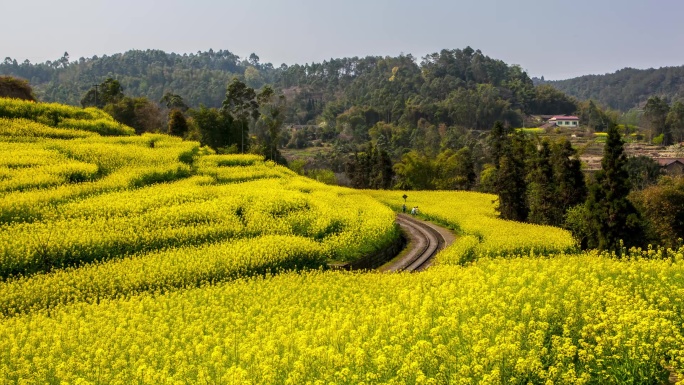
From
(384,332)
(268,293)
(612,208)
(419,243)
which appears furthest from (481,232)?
(384,332)

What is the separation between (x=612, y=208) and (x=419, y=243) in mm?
10720

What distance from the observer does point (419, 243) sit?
32656 mm

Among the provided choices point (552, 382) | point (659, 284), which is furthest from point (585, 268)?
point (552, 382)

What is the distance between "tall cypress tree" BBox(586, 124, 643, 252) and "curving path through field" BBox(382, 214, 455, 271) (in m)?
8.25

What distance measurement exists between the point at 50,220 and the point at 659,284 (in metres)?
23.2

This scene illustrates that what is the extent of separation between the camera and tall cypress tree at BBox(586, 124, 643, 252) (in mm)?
27922

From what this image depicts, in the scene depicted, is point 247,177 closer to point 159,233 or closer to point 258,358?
point 159,233

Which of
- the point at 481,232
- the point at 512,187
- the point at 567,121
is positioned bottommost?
the point at 481,232

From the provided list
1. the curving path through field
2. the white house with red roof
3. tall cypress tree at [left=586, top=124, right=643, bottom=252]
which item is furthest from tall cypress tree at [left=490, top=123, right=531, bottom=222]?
the white house with red roof

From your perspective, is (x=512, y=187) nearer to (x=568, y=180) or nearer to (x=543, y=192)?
(x=543, y=192)

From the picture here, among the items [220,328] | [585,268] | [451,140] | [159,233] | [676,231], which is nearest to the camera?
[220,328]

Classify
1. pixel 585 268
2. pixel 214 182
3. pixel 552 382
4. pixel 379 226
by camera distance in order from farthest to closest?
pixel 214 182 < pixel 379 226 < pixel 585 268 < pixel 552 382

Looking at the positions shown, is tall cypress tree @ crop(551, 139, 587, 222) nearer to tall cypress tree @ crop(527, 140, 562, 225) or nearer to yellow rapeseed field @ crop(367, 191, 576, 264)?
tall cypress tree @ crop(527, 140, 562, 225)

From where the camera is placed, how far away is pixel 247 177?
38.8 meters
